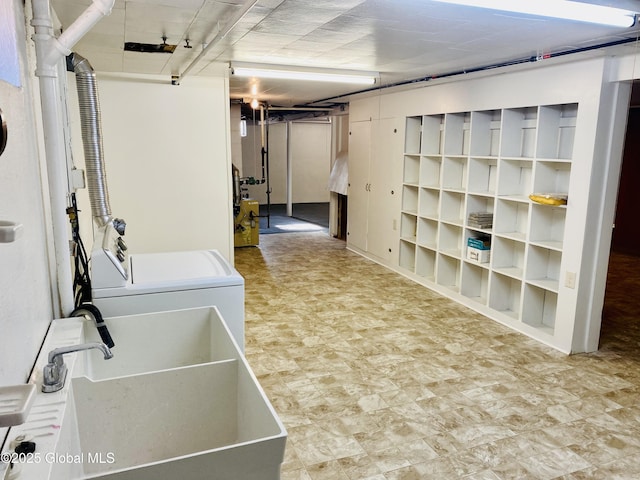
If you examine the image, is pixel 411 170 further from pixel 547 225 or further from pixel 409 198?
pixel 547 225

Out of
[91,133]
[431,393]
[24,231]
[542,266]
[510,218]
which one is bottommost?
[431,393]

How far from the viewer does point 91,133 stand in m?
2.85

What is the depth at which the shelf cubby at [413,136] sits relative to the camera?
5786 millimetres

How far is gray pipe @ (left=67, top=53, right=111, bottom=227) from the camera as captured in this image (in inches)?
109

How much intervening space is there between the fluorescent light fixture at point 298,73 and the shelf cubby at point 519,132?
1.42 m

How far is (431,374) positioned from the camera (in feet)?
11.3

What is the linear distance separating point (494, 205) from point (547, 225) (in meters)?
0.54

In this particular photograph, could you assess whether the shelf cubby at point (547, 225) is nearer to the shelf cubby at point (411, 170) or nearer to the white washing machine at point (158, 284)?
the shelf cubby at point (411, 170)

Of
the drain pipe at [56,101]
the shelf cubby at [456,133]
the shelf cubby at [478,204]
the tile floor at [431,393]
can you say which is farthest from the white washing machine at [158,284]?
the shelf cubby at [456,133]

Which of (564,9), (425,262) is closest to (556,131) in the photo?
(564,9)

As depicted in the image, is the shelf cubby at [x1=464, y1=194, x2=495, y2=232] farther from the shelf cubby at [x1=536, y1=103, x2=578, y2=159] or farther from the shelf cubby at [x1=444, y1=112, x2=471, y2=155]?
the shelf cubby at [x1=536, y1=103, x2=578, y2=159]

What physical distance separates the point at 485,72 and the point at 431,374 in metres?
2.80

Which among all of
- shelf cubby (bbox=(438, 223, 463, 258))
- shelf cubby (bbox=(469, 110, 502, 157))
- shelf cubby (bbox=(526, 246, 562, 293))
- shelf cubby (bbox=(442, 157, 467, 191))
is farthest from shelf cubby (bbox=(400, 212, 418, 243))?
shelf cubby (bbox=(526, 246, 562, 293))

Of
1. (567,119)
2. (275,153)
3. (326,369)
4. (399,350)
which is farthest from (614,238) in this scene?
(275,153)
